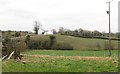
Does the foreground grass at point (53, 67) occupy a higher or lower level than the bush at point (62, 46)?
higher

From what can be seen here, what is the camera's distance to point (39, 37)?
251 ft

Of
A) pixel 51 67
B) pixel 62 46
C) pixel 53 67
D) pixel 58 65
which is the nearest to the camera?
pixel 51 67

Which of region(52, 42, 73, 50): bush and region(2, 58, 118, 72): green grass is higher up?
region(2, 58, 118, 72): green grass

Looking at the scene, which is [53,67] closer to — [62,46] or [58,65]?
[58,65]

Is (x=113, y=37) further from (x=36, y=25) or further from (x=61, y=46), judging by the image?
(x=36, y=25)

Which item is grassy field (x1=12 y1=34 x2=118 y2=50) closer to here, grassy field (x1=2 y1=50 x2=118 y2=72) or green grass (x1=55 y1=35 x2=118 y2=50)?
green grass (x1=55 y1=35 x2=118 y2=50)

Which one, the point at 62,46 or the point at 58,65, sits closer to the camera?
the point at 58,65

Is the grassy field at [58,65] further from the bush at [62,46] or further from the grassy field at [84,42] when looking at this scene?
the bush at [62,46]

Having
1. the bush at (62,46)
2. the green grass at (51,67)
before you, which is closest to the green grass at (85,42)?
Result: the bush at (62,46)

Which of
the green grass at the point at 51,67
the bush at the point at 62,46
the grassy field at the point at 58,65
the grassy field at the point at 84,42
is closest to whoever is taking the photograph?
the green grass at the point at 51,67

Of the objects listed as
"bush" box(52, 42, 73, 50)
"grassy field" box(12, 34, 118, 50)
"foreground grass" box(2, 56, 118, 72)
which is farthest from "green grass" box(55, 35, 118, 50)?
"foreground grass" box(2, 56, 118, 72)

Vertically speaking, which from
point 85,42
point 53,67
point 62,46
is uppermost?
point 53,67

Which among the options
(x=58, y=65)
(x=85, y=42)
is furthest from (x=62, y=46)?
(x=58, y=65)

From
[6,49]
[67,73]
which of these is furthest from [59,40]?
[67,73]
